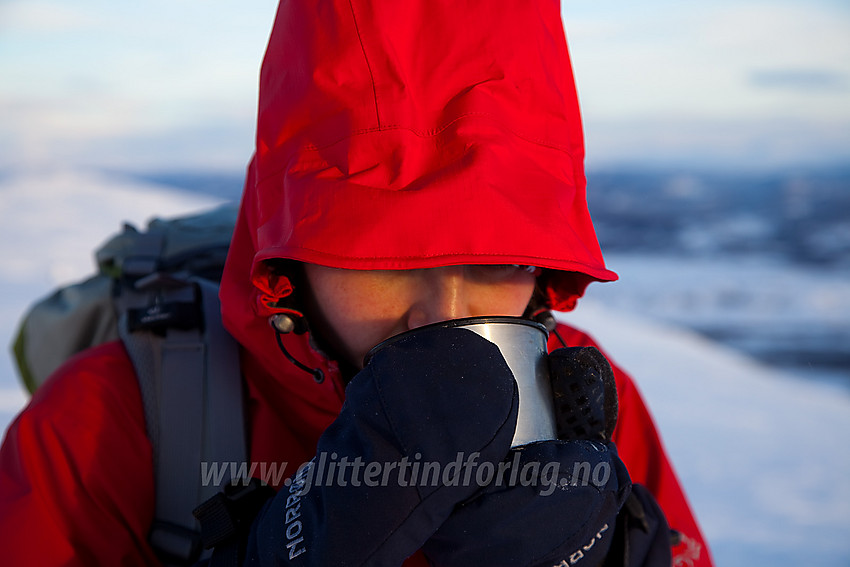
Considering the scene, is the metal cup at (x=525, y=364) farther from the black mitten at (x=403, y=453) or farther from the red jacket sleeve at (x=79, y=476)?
the red jacket sleeve at (x=79, y=476)

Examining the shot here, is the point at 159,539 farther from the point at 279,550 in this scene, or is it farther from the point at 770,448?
the point at 770,448

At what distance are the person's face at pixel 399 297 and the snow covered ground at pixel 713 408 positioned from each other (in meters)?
2.09

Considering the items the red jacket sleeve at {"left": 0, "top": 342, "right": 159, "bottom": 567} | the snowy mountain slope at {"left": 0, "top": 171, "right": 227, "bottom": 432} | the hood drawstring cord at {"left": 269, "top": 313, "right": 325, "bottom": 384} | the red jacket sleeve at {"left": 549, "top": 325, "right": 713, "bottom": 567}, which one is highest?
the hood drawstring cord at {"left": 269, "top": 313, "right": 325, "bottom": 384}

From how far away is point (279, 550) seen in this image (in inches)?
43.5

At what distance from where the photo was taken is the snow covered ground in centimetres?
310

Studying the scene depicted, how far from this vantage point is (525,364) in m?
1.23

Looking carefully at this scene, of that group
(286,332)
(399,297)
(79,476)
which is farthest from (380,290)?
(79,476)

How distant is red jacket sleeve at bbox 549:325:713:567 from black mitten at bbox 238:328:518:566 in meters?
0.80

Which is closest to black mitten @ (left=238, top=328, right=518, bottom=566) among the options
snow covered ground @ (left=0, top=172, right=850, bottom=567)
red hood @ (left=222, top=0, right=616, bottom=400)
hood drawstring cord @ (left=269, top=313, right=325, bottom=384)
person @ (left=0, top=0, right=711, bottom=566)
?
person @ (left=0, top=0, right=711, bottom=566)

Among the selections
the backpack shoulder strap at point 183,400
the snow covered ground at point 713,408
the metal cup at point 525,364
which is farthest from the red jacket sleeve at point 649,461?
the snow covered ground at point 713,408

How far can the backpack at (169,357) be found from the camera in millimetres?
1475

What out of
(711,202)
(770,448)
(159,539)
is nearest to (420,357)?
(159,539)

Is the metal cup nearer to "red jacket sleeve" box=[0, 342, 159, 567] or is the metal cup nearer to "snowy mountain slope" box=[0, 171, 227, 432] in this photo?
"red jacket sleeve" box=[0, 342, 159, 567]

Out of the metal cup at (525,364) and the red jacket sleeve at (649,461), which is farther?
the red jacket sleeve at (649,461)
